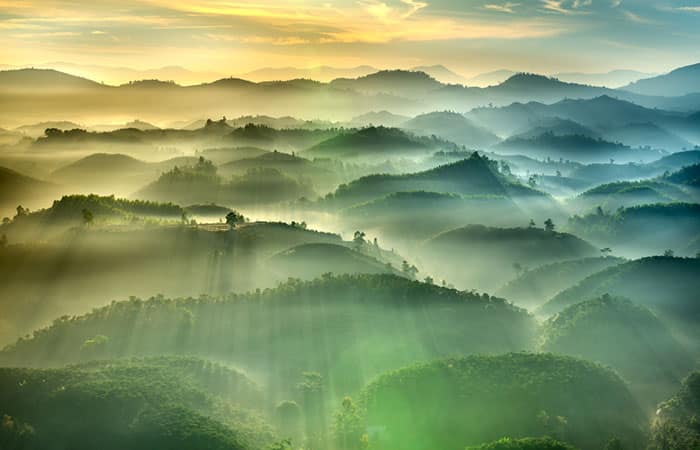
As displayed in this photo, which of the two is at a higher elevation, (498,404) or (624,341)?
(498,404)

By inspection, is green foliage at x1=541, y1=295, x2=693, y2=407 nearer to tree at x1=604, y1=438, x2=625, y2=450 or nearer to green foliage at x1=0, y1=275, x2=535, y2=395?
green foliage at x1=0, y1=275, x2=535, y2=395

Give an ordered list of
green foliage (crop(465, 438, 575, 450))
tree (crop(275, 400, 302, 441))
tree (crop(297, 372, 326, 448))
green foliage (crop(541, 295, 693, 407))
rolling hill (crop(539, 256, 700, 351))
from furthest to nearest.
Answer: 1. rolling hill (crop(539, 256, 700, 351))
2. green foliage (crop(541, 295, 693, 407))
3. tree (crop(275, 400, 302, 441))
4. tree (crop(297, 372, 326, 448))
5. green foliage (crop(465, 438, 575, 450))

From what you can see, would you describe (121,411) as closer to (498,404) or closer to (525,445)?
(525,445)

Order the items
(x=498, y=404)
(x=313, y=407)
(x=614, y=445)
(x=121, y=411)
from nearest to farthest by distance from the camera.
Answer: (x=121, y=411), (x=614, y=445), (x=498, y=404), (x=313, y=407)

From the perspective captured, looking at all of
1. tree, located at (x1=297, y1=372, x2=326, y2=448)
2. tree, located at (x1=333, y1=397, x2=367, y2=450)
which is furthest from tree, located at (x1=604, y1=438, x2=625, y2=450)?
tree, located at (x1=297, y1=372, x2=326, y2=448)

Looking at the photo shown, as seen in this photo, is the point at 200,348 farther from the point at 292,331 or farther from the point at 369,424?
the point at 369,424

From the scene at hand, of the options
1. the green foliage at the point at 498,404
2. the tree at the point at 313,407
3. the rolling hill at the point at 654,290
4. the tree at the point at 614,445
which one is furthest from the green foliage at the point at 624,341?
the tree at the point at 313,407

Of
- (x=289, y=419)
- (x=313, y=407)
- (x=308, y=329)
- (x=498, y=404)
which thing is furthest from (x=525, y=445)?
(x=308, y=329)

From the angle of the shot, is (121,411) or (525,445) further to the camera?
(525,445)

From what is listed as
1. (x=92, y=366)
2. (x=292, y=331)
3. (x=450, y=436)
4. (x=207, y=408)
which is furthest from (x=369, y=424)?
(x=92, y=366)

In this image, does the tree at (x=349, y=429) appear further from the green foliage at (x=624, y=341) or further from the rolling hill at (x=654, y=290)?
the rolling hill at (x=654, y=290)
